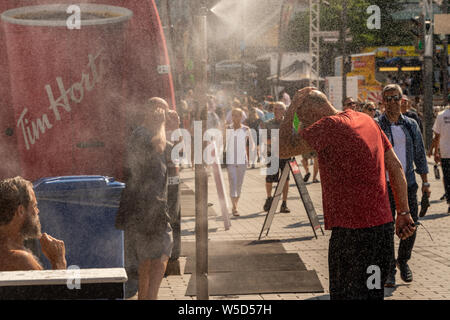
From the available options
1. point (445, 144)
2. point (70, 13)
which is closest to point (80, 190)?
point (70, 13)

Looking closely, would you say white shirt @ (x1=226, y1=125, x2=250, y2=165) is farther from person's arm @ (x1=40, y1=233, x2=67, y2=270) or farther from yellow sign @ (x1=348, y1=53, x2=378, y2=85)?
yellow sign @ (x1=348, y1=53, x2=378, y2=85)

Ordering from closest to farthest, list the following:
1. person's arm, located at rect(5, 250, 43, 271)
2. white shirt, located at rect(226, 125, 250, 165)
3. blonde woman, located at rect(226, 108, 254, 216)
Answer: person's arm, located at rect(5, 250, 43, 271)
blonde woman, located at rect(226, 108, 254, 216)
white shirt, located at rect(226, 125, 250, 165)

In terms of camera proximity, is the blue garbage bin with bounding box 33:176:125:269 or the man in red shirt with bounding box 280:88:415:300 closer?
the man in red shirt with bounding box 280:88:415:300

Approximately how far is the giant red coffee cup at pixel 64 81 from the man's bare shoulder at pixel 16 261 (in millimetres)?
2570

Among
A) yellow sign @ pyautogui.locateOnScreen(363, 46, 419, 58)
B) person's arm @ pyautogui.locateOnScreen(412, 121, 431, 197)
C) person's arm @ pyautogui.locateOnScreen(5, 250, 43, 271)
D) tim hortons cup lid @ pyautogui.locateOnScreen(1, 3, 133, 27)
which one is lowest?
yellow sign @ pyautogui.locateOnScreen(363, 46, 419, 58)

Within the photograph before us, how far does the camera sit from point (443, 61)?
79.6 ft

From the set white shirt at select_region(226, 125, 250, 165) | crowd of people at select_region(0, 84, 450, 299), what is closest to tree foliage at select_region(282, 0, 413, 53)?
white shirt at select_region(226, 125, 250, 165)

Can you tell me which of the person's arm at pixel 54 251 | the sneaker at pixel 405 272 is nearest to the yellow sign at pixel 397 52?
the sneaker at pixel 405 272

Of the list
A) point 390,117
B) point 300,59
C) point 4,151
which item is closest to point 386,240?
point 390,117

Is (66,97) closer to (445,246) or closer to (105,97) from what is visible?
(105,97)

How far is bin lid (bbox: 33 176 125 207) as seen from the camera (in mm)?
5262

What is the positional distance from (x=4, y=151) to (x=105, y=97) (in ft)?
3.25

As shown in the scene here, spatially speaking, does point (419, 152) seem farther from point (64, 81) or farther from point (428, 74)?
point (428, 74)

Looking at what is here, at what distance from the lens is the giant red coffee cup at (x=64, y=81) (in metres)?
5.79
